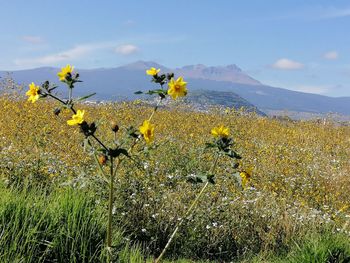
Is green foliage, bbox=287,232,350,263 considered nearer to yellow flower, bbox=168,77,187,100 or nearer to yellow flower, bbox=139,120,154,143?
yellow flower, bbox=168,77,187,100

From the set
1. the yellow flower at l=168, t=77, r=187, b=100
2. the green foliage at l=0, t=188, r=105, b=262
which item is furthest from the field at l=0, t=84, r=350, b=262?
the yellow flower at l=168, t=77, r=187, b=100

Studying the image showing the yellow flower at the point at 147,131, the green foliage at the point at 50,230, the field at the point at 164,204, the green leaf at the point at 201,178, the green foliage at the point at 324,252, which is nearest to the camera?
the yellow flower at the point at 147,131

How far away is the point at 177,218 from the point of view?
19.1ft

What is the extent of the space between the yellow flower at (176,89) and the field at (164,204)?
0.35 meters

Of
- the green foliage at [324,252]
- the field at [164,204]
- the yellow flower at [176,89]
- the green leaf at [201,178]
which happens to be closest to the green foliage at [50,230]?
the field at [164,204]

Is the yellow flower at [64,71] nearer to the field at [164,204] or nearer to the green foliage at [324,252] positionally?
the field at [164,204]

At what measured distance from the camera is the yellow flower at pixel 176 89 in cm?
305

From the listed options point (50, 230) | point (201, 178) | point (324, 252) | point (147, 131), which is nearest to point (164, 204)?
point (324, 252)

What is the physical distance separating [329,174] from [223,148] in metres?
7.29

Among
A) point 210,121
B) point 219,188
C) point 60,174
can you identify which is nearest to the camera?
point 60,174

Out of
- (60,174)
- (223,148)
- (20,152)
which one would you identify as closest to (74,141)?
(20,152)

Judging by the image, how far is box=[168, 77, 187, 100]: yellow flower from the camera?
120 inches

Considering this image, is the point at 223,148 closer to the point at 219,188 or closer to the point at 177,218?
the point at 177,218

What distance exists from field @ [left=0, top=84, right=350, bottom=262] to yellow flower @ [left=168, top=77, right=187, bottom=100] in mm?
346
